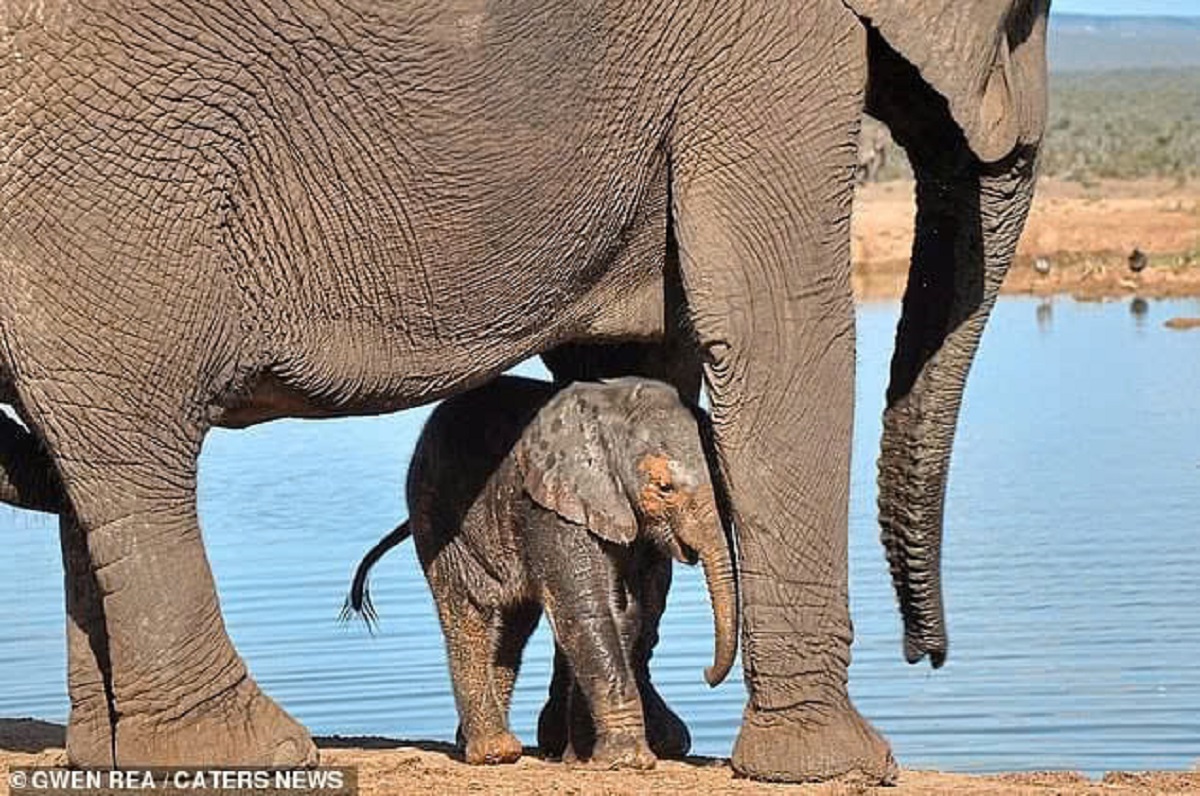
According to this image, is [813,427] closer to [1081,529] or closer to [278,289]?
[278,289]

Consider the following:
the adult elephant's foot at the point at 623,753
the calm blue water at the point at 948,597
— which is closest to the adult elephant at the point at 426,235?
the adult elephant's foot at the point at 623,753

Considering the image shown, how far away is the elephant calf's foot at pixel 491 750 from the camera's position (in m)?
8.35

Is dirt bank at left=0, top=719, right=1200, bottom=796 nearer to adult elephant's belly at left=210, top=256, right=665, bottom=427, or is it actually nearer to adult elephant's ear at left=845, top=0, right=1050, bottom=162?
adult elephant's belly at left=210, top=256, right=665, bottom=427

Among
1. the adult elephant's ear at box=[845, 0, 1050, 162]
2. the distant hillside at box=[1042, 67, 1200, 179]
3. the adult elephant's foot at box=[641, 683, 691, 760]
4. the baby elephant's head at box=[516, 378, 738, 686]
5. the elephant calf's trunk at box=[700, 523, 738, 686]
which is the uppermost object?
the adult elephant's ear at box=[845, 0, 1050, 162]

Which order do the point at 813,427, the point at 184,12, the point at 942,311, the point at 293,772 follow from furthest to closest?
the point at 942,311
the point at 813,427
the point at 293,772
the point at 184,12

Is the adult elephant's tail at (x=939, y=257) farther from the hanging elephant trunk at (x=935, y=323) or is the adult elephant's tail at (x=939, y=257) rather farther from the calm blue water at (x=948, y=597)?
the calm blue water at (x=948, y=597)

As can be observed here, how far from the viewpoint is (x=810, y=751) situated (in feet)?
26.7

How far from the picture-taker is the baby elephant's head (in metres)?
8.14

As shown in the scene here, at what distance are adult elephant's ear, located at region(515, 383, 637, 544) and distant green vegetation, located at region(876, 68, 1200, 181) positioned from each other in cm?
1688

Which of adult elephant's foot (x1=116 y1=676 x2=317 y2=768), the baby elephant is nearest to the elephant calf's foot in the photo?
the baby elephant

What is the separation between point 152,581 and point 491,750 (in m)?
1.28

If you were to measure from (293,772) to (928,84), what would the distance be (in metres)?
2.37

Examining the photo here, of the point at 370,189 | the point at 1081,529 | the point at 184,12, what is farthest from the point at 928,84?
the point at 1081,529

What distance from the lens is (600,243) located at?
8.11m
